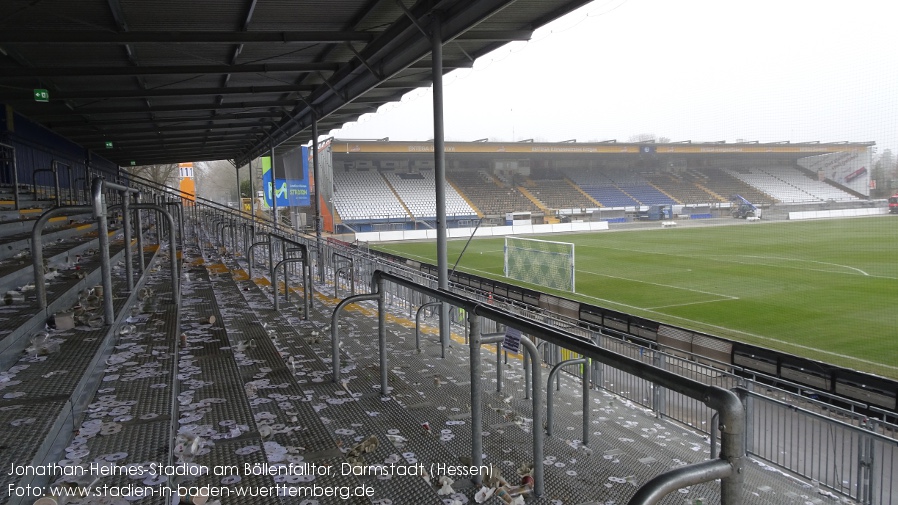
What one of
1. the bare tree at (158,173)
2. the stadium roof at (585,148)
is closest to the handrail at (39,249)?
the stadium roof at (585,148)

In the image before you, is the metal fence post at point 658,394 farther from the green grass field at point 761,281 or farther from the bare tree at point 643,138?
the bare tree at point 643,138

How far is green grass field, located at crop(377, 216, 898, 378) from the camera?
512 inches

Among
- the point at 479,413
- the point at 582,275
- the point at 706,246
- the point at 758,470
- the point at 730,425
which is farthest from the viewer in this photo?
the point at 706,246

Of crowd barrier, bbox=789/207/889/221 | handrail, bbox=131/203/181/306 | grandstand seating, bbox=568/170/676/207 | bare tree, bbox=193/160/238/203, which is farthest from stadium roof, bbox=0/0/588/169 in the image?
bare tree, bbox=193/160/238/203

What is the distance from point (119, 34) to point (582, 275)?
18552 mm

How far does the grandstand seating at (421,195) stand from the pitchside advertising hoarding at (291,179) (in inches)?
510

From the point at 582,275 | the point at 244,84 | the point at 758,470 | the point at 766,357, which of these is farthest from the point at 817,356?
the point at 244,84

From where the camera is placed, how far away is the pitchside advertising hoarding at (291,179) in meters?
28.4

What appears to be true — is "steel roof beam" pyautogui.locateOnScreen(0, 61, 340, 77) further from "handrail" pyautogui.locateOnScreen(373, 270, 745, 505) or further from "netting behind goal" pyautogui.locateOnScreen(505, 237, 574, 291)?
"netting behind goal" pyautogui.locateOnScreen(505, 237, 574, 291)

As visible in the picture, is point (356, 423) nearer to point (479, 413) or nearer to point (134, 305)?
point (479, 413)

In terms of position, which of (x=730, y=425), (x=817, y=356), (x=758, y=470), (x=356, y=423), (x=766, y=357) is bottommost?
(x=817, y=356)

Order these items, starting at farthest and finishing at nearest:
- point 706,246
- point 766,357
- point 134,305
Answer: point 706,246 → point 766,357 → point 134,305

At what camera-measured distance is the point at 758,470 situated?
13.0ft

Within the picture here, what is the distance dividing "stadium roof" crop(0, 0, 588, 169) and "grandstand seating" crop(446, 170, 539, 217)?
1349 inches
